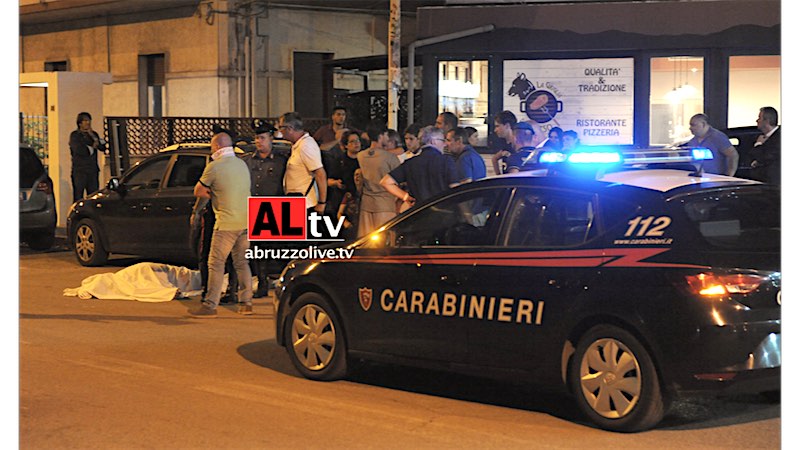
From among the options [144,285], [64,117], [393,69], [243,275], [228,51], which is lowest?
[144,285]

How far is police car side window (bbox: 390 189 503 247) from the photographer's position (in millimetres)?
8117

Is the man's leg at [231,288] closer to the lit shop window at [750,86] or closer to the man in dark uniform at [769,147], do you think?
the man in dark uniform at [769,147]

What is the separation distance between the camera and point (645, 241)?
7.21 metres

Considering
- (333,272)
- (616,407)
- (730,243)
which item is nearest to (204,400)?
(333,272)

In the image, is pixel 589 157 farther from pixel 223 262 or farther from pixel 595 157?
pixel 223 262

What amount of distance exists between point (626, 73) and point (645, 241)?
11495 millimetres

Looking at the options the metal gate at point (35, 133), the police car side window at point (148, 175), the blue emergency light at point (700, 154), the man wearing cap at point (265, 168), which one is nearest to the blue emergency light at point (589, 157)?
the blue emergency light at point (700, 154)

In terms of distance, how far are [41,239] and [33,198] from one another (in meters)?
0.78

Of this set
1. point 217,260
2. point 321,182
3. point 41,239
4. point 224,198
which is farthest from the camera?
point 41,239

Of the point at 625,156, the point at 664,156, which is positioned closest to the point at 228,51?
the point at 664,156

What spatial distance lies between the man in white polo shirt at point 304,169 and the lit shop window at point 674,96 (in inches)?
283

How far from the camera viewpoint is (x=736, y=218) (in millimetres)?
7352

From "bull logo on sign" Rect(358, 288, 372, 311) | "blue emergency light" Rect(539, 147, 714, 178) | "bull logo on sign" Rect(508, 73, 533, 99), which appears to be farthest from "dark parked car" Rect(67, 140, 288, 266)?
"blue emergency light" Rect(539, 147, 714, 178)

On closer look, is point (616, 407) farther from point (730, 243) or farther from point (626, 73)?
point (626, 73)
